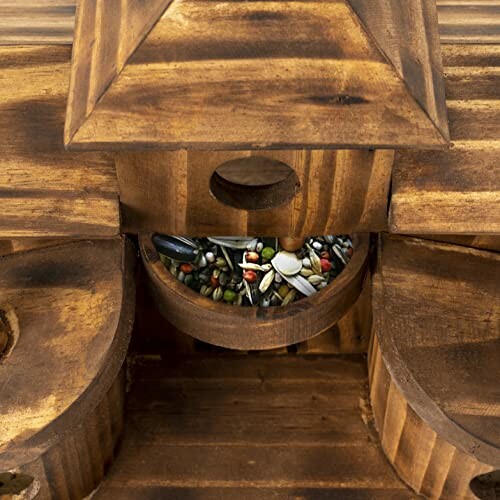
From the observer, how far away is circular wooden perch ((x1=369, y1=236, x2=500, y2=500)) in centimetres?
108

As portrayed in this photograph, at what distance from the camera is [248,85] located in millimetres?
940

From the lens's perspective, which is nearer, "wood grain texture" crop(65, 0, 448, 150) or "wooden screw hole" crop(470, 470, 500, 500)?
"wood grain texture" crop(65, 0, 448, 150)

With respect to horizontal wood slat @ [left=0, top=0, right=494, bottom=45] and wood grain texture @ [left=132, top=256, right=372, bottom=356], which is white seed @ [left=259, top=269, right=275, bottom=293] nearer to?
wood grain texture @ [left=132, top=256, right=372, bottom=356]

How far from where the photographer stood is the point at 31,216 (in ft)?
3.60

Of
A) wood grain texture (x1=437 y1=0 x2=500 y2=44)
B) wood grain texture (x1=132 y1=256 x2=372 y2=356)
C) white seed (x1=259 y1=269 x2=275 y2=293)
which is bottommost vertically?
wood grain texture (x1=132 y1=256 x2=372 y2=356)

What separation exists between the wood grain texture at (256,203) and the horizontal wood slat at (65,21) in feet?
0.84

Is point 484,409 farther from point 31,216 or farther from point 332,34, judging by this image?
point 31,216

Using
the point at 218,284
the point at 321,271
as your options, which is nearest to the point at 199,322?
the point at 218,284

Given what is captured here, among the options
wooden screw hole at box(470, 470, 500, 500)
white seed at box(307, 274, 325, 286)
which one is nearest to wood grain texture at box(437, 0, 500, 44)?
white seed at box(307, 274, 325, 286)

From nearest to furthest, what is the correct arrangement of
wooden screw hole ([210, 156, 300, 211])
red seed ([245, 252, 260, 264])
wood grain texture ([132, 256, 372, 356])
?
wooden screw hole ([210, 156, 300, 211]) < red seed ([245, 252, 260, 264]) < wood grain texture ([132, 256, 372, 356])

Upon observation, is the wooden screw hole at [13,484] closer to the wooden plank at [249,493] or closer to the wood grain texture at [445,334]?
the wooden plank at [249,493]

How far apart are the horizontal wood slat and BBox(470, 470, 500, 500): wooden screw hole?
0.63m

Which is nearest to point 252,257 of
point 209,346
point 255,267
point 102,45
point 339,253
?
point 255,267

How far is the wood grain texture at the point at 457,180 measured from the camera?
1077 millimetres
